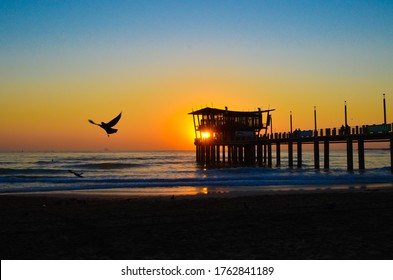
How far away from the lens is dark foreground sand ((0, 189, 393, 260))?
23.2 feet

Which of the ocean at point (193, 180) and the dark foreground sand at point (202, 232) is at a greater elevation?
the dark foreground sand at point (202, 232)

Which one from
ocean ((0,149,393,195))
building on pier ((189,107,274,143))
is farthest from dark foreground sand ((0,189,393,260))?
building on pier ((189,107,274,143))

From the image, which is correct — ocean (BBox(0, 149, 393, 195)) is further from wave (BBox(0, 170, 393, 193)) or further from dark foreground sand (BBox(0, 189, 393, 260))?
dark foreground sand (BBox(0, 189, 393, 260))

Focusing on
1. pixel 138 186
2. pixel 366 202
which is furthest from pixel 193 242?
pixel 138 186

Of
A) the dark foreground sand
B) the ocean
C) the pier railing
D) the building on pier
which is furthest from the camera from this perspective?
the building on pier

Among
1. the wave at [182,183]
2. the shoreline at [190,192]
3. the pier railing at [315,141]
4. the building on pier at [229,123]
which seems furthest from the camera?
the building on pier at [229,123]

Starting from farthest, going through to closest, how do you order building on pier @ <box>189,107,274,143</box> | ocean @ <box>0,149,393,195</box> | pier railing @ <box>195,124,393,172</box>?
building on pier @ <box>189,107,274,143</box>, pier railing @ <box>195,124,393,172</box>, ocean @ <box>0,149,393,195</box>

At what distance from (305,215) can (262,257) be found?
15.8ft

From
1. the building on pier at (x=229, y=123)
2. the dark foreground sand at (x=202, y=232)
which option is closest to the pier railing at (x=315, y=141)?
the building on pier at (x=229, y=123)

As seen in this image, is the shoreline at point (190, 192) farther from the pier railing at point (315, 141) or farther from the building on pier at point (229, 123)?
the building on pier at point (229, 123)

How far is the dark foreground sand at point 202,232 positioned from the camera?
7.09 metres
